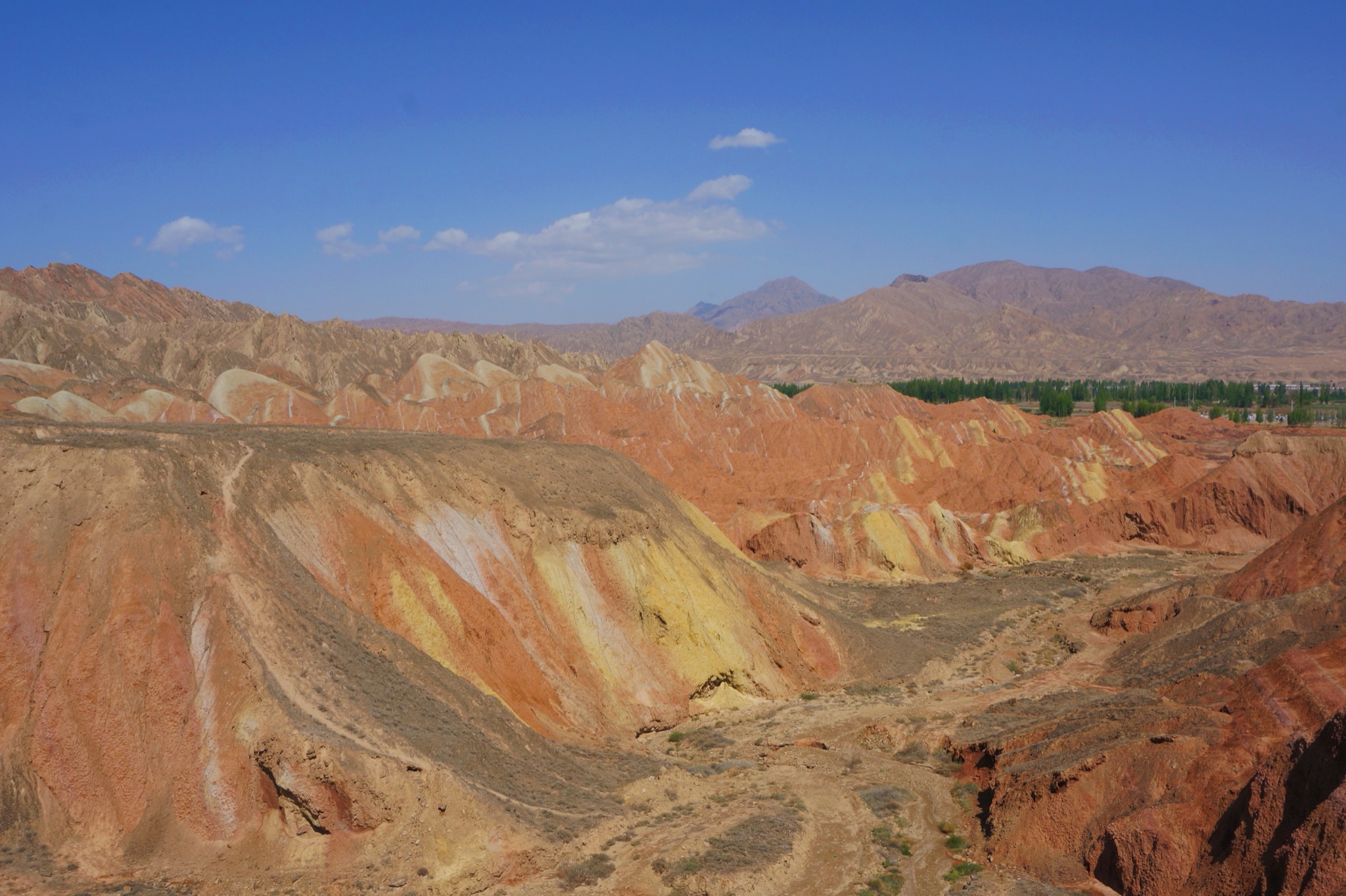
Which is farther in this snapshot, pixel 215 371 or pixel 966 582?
pixel 215 371

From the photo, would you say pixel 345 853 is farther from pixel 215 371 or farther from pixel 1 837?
pixel 215 371

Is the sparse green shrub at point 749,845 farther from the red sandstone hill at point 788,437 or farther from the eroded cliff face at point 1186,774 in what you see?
the red sandstone hill at point 788,437

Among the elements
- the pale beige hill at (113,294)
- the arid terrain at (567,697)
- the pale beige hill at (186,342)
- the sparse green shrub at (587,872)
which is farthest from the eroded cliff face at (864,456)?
the pale beige hill at (113,294)

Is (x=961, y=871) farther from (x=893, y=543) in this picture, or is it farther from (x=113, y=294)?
(x=113, y=294)

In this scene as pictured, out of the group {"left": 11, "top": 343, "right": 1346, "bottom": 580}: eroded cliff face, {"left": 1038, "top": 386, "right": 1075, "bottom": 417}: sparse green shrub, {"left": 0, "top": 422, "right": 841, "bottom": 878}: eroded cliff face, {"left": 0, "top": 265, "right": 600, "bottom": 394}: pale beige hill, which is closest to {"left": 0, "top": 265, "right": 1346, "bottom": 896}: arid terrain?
{"left": 0, "top": 422, "right": 841, "bottom": 878}: eroded cliff face

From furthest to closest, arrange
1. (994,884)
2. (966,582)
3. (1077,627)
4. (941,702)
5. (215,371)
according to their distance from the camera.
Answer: (215,371)
(966,582)
(1077,627)
(941,702)
(994,884)

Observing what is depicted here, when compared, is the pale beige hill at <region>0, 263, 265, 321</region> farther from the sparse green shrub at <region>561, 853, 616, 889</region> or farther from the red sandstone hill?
the sparse green shrub at <region>561, 853, 616, 889</region>

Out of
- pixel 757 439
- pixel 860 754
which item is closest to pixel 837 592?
pixel 860 754
